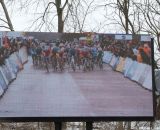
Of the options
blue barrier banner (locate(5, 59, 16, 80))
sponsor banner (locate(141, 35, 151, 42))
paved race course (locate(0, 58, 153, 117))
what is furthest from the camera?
sponsor banner (locate(141, 35, 151, 42))

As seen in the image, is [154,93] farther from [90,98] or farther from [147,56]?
[90,98]

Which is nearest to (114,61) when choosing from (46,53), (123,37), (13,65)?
(123,37)

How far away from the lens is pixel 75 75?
23.5ft

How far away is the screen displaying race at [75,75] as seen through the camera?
691 cm

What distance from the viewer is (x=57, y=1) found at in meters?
12.3

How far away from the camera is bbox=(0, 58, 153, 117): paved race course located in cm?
688

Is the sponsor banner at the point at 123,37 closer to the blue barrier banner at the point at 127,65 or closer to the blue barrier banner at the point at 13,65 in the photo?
the blue barrier banner at the point at 127,65

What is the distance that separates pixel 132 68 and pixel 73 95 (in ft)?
3.75

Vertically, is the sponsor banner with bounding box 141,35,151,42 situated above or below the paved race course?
above

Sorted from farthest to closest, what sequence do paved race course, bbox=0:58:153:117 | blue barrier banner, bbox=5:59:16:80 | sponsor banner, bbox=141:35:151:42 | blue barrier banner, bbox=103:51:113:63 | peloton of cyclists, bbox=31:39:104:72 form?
sponsor banner, bbox=141:35:151:42 < blue barrier banner, bbox=103:51:113:63 < peloton of cyclists, bbox=31:39:104:72 < blue barrier banner, bbox=5:59:16:80 < paved race course, bbox=0:58:153:117

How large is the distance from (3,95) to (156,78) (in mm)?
2759

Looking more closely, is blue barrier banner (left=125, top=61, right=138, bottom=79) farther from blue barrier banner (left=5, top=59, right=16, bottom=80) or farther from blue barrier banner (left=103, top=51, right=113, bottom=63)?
blue barrier banner (left=5, top=59, right=16, bottom=80)

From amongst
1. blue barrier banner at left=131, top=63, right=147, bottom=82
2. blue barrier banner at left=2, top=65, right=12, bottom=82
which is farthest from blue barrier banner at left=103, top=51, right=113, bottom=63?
blue barrier banner at left=2, top=65, right=12, bottom=82

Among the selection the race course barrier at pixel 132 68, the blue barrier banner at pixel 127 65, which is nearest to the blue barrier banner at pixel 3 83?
the race course barrier at pixel 132 68
